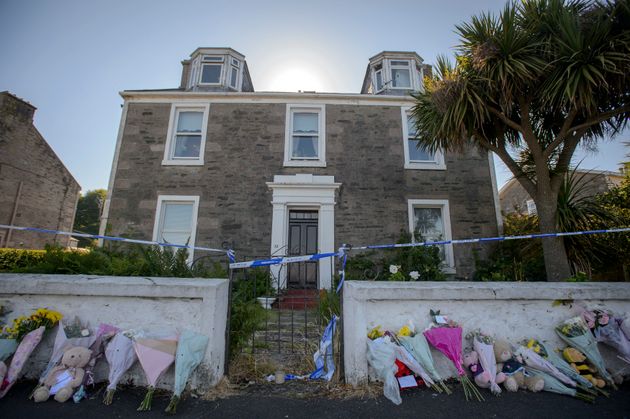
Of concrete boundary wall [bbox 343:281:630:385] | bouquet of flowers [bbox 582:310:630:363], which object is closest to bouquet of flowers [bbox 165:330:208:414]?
concrete boundary wall [bbox 343:281:630:385]

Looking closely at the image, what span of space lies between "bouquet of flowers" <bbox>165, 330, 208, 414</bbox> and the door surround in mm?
5371

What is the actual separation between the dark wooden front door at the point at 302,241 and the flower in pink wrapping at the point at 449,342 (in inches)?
217

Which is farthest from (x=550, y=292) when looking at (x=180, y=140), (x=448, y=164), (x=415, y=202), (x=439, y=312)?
(x=180, y=140)

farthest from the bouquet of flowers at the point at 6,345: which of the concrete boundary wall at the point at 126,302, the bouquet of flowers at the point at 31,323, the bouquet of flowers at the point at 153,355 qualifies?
the bouquet of flowers at the point at 153,355

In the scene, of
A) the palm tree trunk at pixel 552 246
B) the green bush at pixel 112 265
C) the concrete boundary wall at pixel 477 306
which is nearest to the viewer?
the concrete boundary wall at pixel 477 306

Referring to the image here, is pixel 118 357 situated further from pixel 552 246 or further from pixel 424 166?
pixel 424 166

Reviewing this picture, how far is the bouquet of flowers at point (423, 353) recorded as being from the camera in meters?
2.83

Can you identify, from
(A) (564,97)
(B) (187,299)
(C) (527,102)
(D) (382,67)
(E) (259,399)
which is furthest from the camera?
(D) (382,67)

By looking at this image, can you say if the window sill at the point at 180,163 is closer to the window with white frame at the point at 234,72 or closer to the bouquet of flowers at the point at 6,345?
the window with white frame at the point at 234,72

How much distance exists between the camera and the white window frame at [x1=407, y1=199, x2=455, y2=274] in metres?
8.35

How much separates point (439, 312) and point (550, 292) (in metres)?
1.31

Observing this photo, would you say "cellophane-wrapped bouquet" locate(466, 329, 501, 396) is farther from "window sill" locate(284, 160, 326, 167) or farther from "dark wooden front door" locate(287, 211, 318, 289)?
"window sill" locate(284, 160, 326, 167)

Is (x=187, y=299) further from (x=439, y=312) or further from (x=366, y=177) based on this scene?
(x=366, y=177)

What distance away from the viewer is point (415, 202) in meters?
8.73
